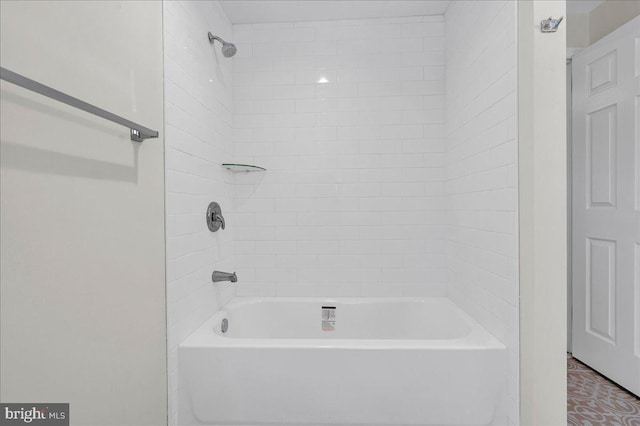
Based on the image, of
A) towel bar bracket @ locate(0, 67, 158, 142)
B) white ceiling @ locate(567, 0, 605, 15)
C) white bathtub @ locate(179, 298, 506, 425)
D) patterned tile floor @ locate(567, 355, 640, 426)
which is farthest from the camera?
white ceiling @ locate(567, 0, 605, 15)

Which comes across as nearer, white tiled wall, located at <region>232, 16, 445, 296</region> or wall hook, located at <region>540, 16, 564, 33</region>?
wall hook, located at <region>540, 16, 564, 33</region>

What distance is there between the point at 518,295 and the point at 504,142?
25.1 inches

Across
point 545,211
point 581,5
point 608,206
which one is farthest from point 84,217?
point 581,5

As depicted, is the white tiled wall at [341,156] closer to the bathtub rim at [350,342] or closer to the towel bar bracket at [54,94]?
the bathtub rim at [350,342]

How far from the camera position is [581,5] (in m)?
2.55

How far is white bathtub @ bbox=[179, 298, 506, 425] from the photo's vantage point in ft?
4.71

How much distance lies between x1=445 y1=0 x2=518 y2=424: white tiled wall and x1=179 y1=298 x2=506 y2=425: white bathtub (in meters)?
0.17

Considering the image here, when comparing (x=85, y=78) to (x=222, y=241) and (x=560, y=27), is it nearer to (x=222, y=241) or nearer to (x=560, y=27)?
(x=222, y=241)

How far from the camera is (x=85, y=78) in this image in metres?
0.97

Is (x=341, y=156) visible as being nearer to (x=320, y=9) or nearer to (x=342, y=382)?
(x=320, y=9)

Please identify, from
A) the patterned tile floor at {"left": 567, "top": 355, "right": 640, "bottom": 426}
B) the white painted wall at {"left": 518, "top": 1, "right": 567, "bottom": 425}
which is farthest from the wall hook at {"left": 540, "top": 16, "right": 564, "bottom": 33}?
the patterned tile floor at {"left": 567, "top": 355, "right": 640, "bottom": 426}

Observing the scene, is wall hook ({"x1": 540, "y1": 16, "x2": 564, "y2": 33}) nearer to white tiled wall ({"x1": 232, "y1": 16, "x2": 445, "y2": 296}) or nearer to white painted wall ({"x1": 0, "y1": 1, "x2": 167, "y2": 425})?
white tiled wall ({"x1": 232, "y1": 16, "x2": 445, "y2": 296})

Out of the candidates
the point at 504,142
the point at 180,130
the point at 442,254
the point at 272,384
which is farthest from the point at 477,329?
the point at 180,130

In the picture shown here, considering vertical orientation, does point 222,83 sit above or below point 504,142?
above
